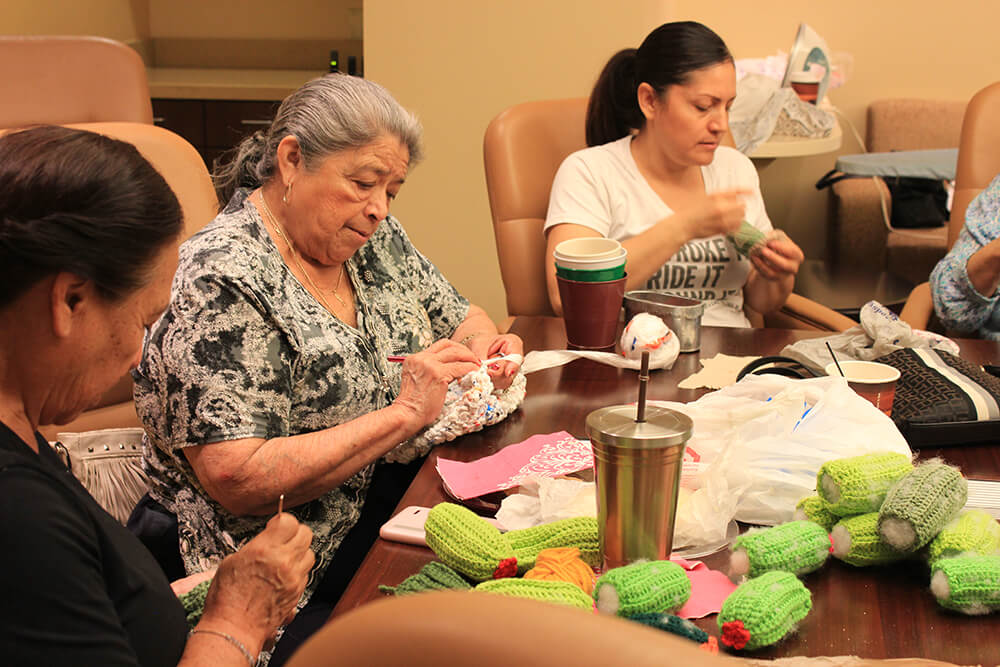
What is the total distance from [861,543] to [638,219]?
4.56 ft

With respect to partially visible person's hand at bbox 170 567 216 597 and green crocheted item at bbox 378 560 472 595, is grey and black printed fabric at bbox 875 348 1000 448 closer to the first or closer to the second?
green crocheted item at bbox 378 560 472 595

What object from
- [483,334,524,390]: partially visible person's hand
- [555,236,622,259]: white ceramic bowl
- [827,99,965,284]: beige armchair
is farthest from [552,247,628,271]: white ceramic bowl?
[827,99,965,284]: beige armchair

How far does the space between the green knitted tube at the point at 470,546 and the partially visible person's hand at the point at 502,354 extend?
0.53m

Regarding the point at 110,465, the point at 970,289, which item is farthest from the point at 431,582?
the point at 970,289

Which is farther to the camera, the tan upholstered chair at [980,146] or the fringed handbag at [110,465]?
the tan upholstered chair at [980,146]

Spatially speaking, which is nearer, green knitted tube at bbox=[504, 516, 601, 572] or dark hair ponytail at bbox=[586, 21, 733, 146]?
green knitted tube at bbox=[504, 516, 601, 572]

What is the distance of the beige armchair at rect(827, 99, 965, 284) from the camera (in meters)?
4.00

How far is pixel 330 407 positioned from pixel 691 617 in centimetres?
75

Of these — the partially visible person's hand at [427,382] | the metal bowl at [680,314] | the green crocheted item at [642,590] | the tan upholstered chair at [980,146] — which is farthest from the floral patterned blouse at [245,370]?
the tan upholstered chair at [980,146]

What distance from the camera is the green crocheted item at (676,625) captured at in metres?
0.89

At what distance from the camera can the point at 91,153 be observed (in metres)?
0.91

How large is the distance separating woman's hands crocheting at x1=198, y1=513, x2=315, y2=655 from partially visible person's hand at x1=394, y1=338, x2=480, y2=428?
0.38m

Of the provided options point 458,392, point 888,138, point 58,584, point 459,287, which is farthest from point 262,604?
point 888,138

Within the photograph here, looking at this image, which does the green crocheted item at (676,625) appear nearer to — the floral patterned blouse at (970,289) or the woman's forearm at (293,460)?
the woman's forearm at (293,460)
